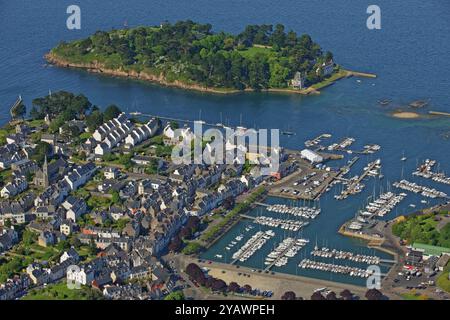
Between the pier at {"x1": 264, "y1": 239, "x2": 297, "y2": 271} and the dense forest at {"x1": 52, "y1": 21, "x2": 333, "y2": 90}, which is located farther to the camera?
the dense forest at {"x1": 52, "y1": 21, "x2": 333, "y2": 90}

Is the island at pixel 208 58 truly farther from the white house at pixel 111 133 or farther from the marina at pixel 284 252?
the marina at pixel 284 252

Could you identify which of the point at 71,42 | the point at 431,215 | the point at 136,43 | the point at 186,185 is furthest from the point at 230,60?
the point at 431,215

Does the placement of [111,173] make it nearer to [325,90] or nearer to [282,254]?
[282,254]

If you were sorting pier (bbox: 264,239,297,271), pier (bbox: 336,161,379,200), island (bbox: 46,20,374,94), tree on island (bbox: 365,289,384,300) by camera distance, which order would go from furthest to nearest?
island (bbox: 46,20,374,94)
pier (bbox: 336,161,379,200)
pier (bbox: 264,239,297,271)
tree on island (bbox: 365,289,384,300)

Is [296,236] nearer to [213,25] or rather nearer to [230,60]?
[230,60]

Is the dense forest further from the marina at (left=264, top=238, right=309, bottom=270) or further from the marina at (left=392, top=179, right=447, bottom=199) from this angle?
the marina at (left=264, top=238, right=309, bottom=270)


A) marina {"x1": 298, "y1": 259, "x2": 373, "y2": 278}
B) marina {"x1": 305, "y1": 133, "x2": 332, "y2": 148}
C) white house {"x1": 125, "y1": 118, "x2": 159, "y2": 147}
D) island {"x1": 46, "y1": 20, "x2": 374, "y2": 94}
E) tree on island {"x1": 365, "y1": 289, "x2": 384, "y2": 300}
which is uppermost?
island {"x1": 46, "y1": 20, "x2": 374, "y2": 94}

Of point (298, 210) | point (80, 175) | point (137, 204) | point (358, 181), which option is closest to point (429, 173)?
point (358, 181)

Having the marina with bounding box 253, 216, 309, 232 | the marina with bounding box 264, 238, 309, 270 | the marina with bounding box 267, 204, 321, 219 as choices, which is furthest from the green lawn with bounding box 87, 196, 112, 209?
the marina with bounding box 264, 238, 309, 270
